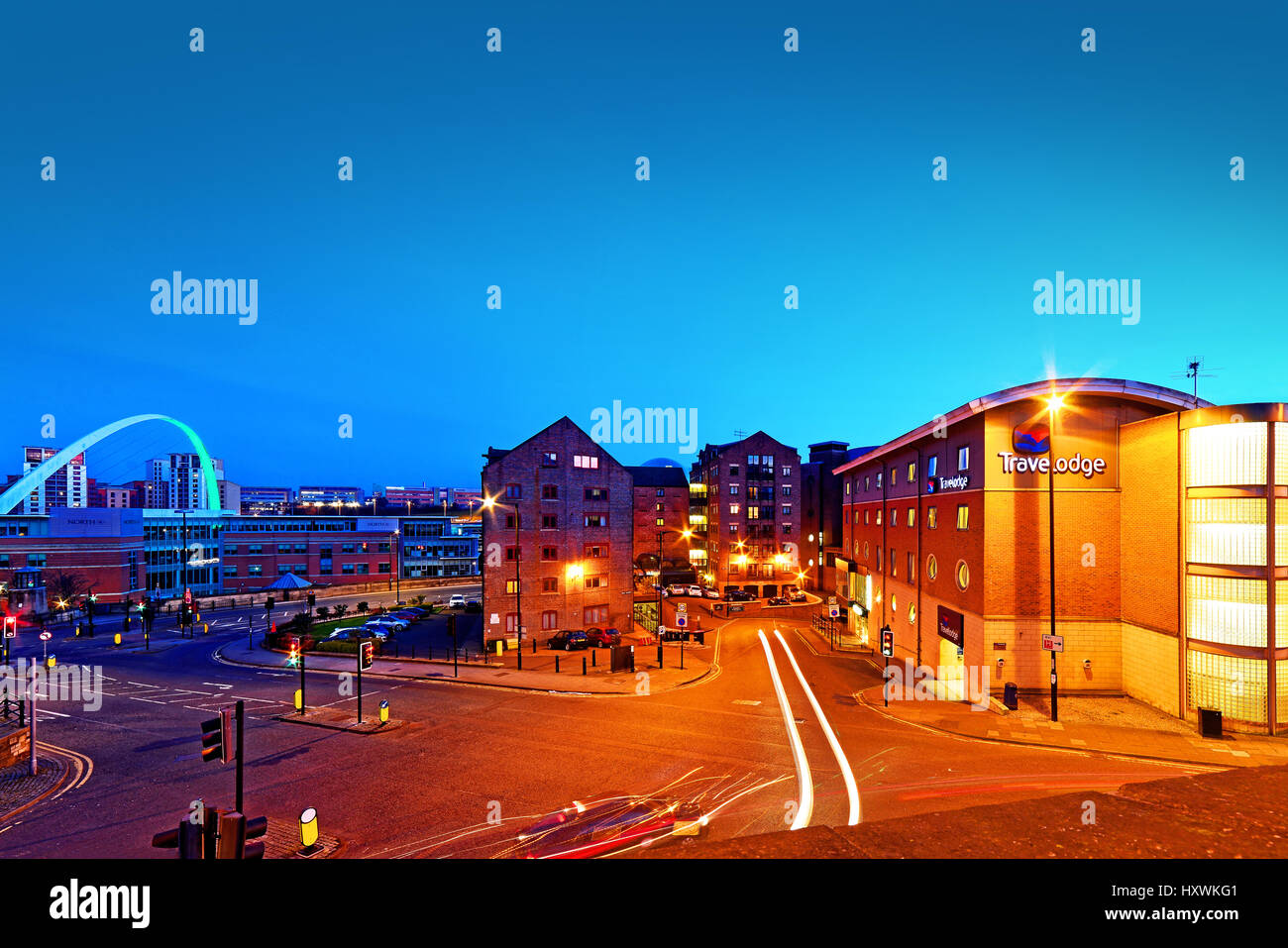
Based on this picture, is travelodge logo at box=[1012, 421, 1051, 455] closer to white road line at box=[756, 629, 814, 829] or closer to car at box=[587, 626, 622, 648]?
white road line at box=[756, 629, 814, 829]

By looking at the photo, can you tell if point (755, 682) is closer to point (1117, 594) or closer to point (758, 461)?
point (1117, 594)

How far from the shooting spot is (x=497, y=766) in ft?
60.2

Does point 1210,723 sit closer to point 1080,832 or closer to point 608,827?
point 608,827

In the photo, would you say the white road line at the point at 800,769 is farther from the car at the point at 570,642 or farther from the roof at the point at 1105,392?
the roof at the point at 1105,392

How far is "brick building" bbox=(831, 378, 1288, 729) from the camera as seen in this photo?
21.6m

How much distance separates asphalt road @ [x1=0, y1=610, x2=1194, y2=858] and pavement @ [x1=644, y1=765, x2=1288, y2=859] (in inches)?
447

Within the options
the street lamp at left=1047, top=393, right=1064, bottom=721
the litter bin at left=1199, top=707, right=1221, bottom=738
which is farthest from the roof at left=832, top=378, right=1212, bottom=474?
the litter bin at left=1199, top=707, right=1221, bottom=738

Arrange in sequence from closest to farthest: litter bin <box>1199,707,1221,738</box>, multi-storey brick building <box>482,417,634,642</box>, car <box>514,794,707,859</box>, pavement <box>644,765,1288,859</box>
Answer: pavement <box>644,765,1288,859</box> < car <box>514,794,707,859</box> < litter bin <box>1199,707,1221,738</box> < multi-storey brick building <box>482,417,634,642</box>

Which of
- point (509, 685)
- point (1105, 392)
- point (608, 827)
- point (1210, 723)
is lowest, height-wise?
point (509, 685)

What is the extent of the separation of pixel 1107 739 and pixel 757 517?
56.0 meters

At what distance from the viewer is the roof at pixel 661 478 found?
336 ft

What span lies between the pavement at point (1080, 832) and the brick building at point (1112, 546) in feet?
78.3

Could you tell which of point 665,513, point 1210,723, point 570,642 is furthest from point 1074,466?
point 665,513
